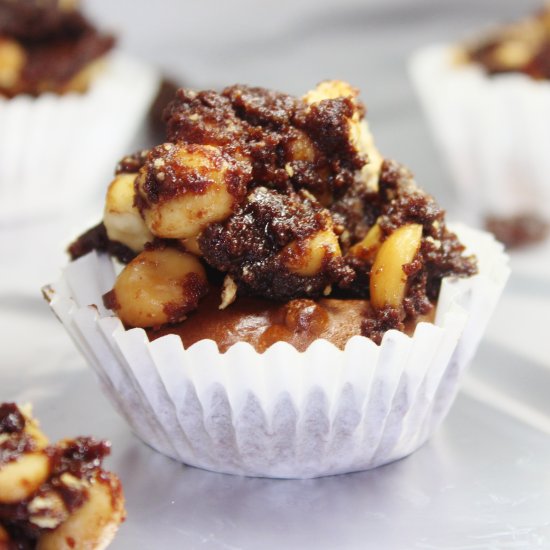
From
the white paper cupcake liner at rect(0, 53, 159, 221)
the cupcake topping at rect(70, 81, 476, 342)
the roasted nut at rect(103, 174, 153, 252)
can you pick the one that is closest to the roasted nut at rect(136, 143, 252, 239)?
the cupcake topping at rect(70, 81, 476, 342)

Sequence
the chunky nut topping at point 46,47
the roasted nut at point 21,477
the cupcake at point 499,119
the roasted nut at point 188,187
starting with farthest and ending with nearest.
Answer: the chunky nut topping at point 46,47, the cupcake at point 499,119, the roasted nut at point 188,187, the roasted nut at point 21,477

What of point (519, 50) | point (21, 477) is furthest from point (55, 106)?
point (21, 477)

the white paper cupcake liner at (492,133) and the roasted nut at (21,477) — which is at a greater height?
the white paper cupcake liner at (492,133)

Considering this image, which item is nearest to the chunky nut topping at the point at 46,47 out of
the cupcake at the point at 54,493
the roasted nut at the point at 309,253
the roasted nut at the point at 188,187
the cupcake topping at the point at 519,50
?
the cupcake topping at the point at 519,50

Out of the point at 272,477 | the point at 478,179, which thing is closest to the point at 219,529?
the point at 272,477

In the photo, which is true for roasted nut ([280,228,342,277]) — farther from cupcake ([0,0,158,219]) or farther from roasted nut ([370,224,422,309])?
cupcake ([0,0,158,219])

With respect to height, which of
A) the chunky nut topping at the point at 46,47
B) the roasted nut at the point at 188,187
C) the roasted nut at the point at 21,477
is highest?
the roasted nut at the point at 188,187

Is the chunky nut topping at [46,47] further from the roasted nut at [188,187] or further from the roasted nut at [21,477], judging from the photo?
the roasted nut at [21,477]

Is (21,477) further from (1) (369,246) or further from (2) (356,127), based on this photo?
(2) (356,127)
